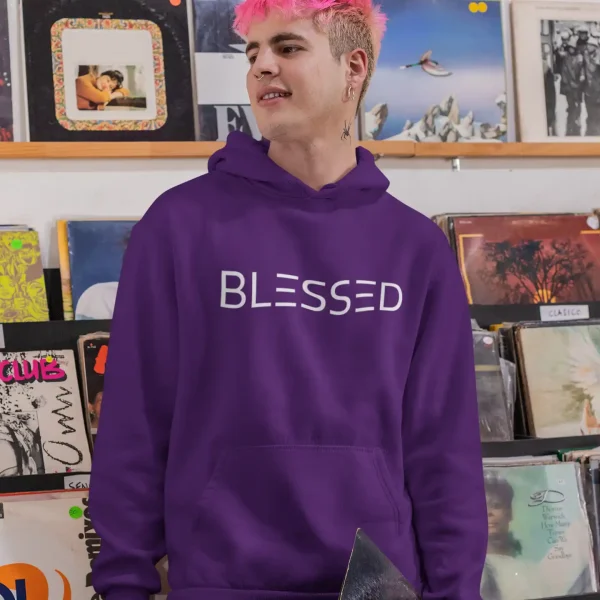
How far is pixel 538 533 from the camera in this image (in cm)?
182

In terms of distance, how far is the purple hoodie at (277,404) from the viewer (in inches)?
49.2

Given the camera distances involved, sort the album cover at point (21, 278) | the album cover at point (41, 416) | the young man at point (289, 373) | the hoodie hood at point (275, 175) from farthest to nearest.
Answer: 1. the album cover at point (21, 278)
2. the album cover at point (41, 416)
3. the hoodie hood at point (275, 175)
4. the young man at point (289, 373)

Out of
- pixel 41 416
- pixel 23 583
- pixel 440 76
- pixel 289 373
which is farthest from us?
pixel 440 76

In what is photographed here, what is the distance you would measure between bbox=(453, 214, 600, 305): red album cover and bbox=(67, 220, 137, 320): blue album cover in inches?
31.9

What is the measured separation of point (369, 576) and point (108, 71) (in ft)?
4.42

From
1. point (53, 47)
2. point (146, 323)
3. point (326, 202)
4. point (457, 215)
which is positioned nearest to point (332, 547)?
point (146, 323)

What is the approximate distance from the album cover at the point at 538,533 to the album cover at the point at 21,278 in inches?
39.9

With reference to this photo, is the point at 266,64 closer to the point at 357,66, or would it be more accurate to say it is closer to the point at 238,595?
the point at 357,66

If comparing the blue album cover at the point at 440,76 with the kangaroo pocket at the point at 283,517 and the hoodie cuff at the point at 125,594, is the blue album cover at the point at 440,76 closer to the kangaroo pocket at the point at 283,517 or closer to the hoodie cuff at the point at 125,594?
the kangaroo pocket at the point at 283,517

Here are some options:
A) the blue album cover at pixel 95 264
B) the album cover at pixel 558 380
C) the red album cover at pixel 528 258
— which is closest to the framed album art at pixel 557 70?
the red album cover at pixel 528 258

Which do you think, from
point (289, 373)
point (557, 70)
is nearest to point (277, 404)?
point (289, 373)

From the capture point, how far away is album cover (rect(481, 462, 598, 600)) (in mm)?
1790

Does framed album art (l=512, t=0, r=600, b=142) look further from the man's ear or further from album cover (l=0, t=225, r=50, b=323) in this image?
album cover (l=0, t=225, r=50, b=323)

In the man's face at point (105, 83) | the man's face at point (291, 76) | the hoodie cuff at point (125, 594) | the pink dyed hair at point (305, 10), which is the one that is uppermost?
the man's face at point (105, 83)
